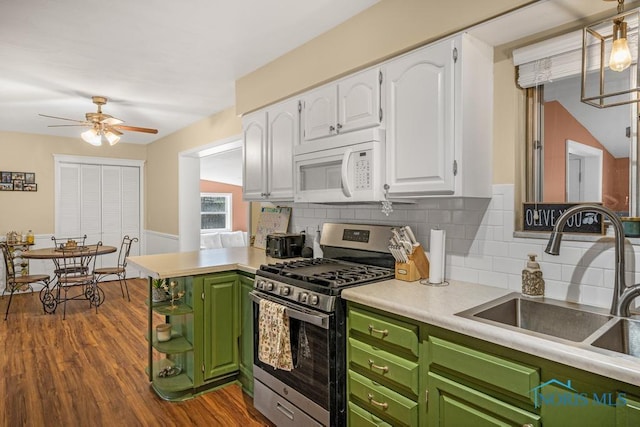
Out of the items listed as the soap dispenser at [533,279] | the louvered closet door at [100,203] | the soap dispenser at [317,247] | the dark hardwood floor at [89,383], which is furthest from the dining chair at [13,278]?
the soap dispenser at [533,279]

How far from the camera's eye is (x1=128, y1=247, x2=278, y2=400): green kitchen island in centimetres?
261

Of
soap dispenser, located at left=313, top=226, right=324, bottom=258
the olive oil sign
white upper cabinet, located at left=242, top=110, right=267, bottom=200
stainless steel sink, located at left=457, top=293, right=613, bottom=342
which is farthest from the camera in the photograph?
white upper cabinet, located at left=242, top=110, right=267, bottom=200

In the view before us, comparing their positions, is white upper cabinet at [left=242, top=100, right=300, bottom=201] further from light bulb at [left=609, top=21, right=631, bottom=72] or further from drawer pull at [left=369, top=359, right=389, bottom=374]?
light bulb at [left=609, top=21, right=631, bottom=72]

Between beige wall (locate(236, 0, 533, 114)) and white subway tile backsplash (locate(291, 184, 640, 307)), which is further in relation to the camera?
beige wall (locate(236, 0, 533, 114))

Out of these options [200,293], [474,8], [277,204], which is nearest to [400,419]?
[200,293]

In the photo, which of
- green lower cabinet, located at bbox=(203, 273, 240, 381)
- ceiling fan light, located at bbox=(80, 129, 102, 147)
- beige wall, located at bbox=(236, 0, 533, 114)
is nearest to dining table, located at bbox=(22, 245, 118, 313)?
ceiling fan light, located at bbox=(80, 129, 102, 147)

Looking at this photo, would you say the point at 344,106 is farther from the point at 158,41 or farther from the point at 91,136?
the point at 91,136

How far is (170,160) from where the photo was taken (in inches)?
237

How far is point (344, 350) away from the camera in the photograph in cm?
196

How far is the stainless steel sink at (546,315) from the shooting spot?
1587 mm

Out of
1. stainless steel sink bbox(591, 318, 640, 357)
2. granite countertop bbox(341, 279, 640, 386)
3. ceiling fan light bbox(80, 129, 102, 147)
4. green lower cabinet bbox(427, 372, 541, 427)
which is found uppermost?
ceiling fan light bbox(80, 129, 102, 147)

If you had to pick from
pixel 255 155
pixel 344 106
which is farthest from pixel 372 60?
pixel 255 155

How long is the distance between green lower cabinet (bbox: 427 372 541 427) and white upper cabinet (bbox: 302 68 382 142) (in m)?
1.39

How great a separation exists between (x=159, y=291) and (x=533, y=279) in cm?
239
